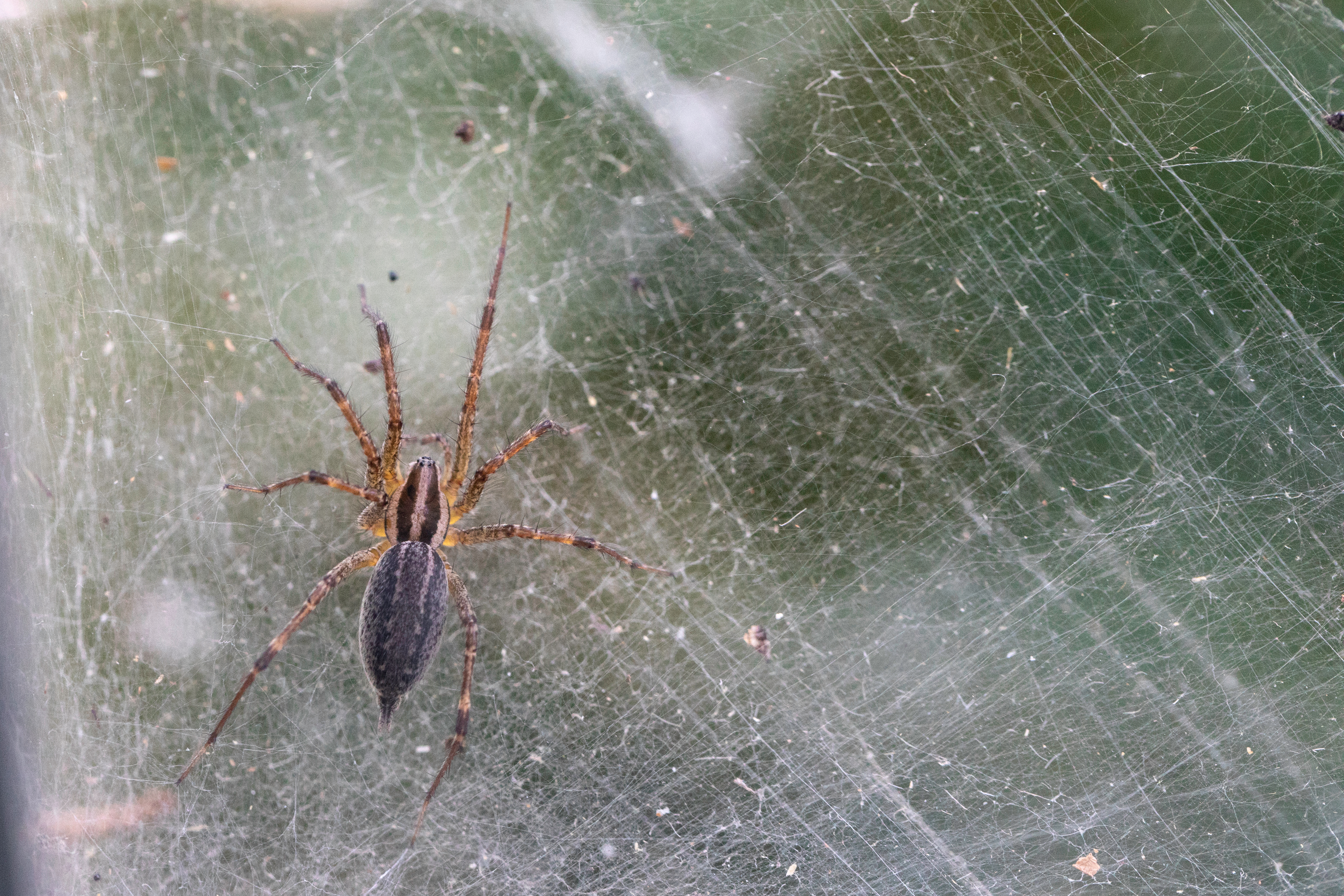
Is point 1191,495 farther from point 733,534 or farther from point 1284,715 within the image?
point 733,534

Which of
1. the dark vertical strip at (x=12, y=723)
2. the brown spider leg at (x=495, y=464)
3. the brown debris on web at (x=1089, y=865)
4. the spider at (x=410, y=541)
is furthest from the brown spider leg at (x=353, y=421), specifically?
the brown debris on web at (x=1089, y=865)

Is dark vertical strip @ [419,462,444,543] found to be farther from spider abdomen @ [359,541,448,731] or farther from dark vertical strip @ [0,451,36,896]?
dark vertical strip @ [0,451,36,896]

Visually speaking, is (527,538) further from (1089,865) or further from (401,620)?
(1089,865)

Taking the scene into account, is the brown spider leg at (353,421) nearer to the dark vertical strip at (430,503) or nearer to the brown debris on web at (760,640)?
the dark vertical strip at (430,503)

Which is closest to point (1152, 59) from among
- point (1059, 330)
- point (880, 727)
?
point (1059, 330)

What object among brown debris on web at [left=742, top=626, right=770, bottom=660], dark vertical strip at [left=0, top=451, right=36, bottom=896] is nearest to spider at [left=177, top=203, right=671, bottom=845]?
brown debris on web at [left=742, top=626, right=770, bottom=660]

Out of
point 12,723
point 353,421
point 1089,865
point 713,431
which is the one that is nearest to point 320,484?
point 353,421
